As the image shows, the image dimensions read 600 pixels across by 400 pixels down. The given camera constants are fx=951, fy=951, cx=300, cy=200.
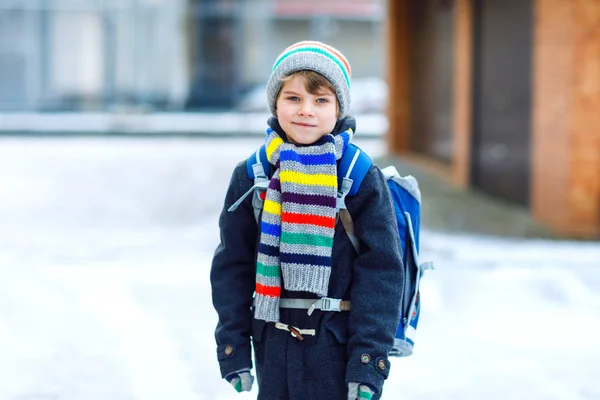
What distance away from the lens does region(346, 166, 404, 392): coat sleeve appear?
2697 mm

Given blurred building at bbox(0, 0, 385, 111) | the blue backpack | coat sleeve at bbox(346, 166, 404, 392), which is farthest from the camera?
blurred building at bbox(0, 0, 385, 111)

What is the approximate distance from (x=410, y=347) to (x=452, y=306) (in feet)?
10.7

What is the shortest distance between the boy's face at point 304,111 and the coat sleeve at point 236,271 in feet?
0.75

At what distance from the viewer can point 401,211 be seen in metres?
3.01

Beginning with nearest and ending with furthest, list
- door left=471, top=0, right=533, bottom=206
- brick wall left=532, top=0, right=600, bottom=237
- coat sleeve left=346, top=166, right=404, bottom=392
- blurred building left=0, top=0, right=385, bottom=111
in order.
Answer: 1. coat sleeve left=346, top=166, right=404, bottom=392
2. brick wall left=532, top=0, right=600, bottom=237
3. door left=471, top=0, right=533, bottom=206
4. blurred building left=0, top=0, right=385, bottom=111

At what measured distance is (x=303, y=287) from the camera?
2742mm

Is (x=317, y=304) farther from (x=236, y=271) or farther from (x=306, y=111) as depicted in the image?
(x=306, y=111)

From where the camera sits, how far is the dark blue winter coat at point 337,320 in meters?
2.73

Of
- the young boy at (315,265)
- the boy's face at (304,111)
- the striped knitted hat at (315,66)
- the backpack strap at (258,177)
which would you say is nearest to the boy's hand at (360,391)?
the young boy at (315,265)

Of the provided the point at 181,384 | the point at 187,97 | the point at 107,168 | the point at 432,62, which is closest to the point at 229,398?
the point at 181,384

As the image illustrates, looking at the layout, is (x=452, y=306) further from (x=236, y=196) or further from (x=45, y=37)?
(x=45, y=37)

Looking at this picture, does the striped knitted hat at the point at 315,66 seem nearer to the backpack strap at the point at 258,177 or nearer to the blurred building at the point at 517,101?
the backpack strap at the point at 258,177

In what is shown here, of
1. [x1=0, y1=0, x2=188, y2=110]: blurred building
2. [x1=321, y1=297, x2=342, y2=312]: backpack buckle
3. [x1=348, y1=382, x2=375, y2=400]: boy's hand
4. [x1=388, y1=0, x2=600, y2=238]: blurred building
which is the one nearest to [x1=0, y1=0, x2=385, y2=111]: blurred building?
[x1=0, y1=0, x2=188, y2=110]: blurred building

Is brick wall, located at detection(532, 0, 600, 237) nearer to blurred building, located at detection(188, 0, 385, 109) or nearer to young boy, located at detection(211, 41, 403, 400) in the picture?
young boy, located at detection(211, 41, 403, 400)
